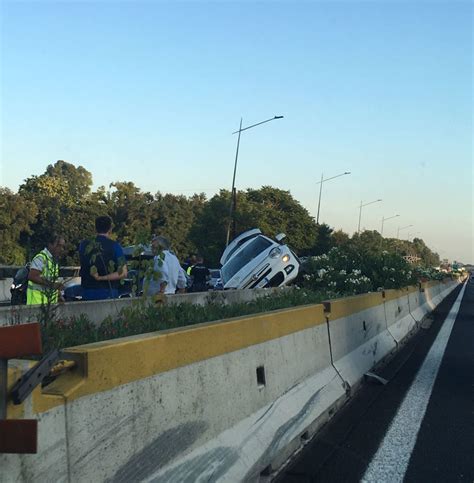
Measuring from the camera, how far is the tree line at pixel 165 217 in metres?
59.1

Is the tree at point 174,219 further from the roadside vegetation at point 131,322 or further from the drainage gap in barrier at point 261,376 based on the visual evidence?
the drainage gap in barrier at point 261,376

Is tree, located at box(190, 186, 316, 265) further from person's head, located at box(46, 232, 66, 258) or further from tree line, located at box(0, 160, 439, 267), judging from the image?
person's head, located at box(46, 232, 66, 258)

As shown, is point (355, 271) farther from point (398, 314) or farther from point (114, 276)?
point (114, 276)

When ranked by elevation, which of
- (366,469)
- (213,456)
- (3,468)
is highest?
(3,468)

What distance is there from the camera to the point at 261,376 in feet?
16.2

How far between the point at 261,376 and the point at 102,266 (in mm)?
2745

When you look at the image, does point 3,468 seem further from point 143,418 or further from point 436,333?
point 436,333

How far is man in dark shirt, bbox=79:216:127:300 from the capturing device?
6664 millimetres

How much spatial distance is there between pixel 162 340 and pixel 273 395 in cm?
179

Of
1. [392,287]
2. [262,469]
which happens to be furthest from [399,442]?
[392,287]

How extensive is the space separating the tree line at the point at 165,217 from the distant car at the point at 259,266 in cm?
2838

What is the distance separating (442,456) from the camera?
5305 millimetres

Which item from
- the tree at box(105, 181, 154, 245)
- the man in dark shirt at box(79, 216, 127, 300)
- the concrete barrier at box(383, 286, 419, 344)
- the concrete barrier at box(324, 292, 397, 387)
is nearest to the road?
the concrete barrier at box(324, 292, 397, 387)

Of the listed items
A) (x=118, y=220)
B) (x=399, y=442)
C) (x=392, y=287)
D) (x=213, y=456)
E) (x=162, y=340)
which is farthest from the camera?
(x=118, y=220)
